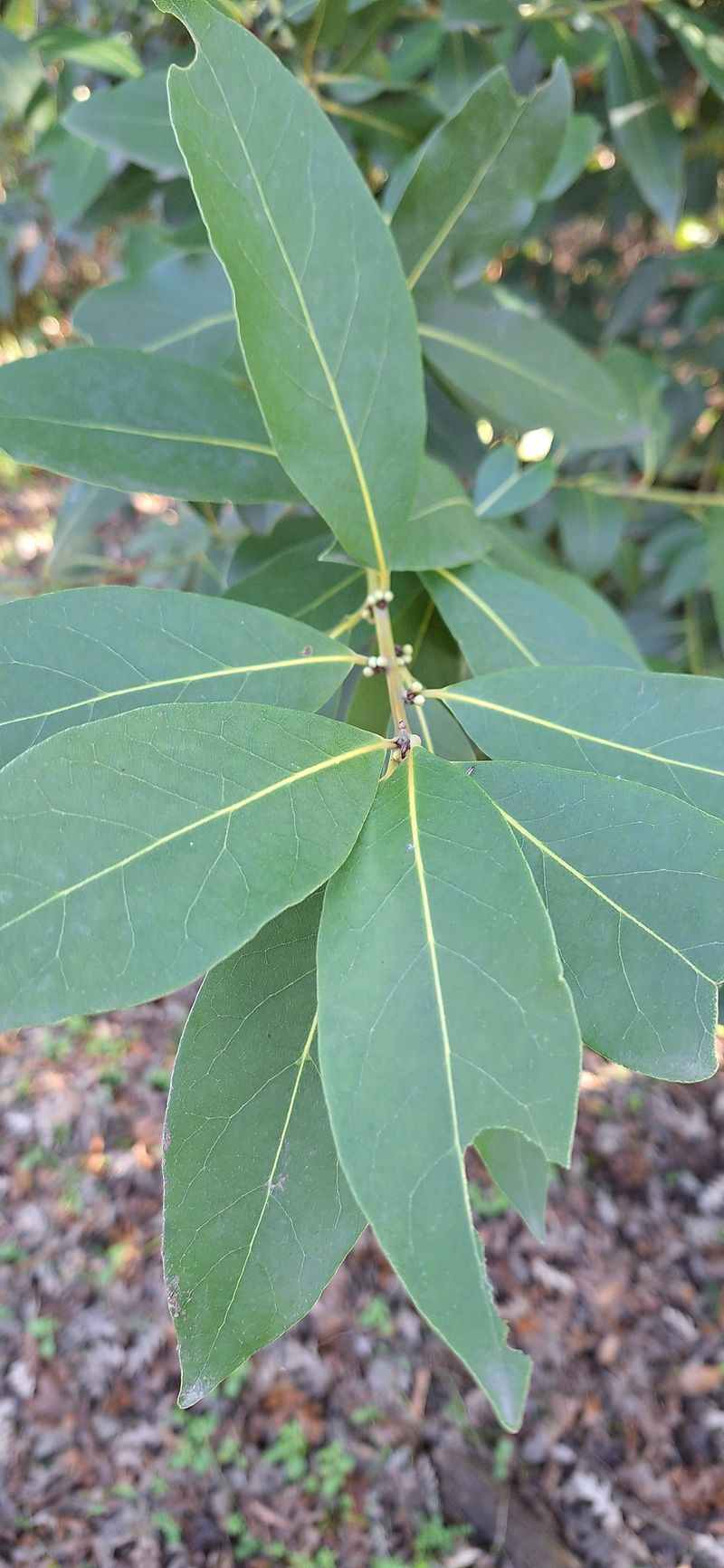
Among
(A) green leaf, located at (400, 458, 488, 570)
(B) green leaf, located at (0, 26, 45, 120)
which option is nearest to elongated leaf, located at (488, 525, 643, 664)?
(A) green leaf, located at (400, 458, 488, 570)

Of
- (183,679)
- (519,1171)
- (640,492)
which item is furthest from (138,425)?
(640,492)

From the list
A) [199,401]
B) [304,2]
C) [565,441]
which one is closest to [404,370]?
[199,401]

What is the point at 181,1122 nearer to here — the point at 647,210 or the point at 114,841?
the point at 114,841

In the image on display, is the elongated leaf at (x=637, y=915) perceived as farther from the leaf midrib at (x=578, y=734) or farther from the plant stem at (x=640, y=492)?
the plant stem at (x=640, y=492)

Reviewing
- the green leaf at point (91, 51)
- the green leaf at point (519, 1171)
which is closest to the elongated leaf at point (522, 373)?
the green leaf at point (91, 51)

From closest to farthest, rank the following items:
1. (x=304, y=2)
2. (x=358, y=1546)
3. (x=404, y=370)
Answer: (x=404, y=370) < (x=304, y=2) < (x=358, y=1546)

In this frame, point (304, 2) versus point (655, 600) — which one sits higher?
point (304, 2)
